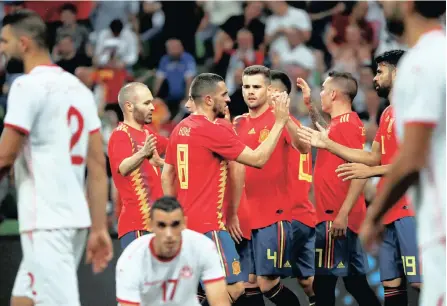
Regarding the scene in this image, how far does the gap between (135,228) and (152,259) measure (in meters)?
1.75

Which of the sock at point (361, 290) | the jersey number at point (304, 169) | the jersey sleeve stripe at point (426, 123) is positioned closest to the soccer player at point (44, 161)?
the jersey sleeve stripe at point (426, 123)

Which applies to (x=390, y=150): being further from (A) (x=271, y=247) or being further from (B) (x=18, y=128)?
(B) (x=18, y=128)

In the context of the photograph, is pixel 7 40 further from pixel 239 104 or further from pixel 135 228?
pixel 239 104

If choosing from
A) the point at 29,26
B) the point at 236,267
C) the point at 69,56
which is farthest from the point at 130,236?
the point at 69,56

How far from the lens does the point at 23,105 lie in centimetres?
512

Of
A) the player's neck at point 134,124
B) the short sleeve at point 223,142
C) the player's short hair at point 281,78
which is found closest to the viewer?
the short sleeve at point 223,142

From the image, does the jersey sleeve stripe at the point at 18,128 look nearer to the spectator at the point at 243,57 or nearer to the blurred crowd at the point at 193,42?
the blurred crowd at the point at 193,42

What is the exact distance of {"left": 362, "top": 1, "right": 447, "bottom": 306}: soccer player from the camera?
151 inches

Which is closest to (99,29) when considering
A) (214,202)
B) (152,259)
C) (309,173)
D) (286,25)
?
(286,25)

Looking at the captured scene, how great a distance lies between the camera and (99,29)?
1412 centimetres

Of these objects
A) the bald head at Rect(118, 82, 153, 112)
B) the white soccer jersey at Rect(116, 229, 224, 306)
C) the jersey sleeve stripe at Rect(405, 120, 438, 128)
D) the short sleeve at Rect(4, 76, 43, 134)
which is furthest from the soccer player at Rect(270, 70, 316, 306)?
the jersey sleeve stripe at Rect(405, 120, 438, 128)

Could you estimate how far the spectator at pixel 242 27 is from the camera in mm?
13641

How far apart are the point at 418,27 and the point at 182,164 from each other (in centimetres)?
358

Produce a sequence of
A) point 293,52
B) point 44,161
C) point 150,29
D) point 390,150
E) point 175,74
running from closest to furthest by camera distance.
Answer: point 44,161, point 390,150, point 293,52, point 175,74, point 150,29
